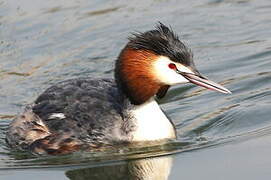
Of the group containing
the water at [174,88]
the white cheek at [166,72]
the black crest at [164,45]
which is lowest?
the water at [174,88]

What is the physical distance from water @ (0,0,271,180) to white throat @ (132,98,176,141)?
169mm

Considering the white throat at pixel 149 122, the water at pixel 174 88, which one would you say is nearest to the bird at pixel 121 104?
the white throat at pixel 149 122

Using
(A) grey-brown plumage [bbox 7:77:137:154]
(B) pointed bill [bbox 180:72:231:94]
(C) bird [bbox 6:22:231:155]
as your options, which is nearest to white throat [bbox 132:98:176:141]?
(C) bird [bbox 6:22:231:155]

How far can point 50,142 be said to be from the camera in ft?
32.3

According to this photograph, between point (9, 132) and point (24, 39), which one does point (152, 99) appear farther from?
point (24, 39)

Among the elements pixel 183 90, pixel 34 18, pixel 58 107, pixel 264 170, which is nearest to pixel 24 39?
pixel 34 18

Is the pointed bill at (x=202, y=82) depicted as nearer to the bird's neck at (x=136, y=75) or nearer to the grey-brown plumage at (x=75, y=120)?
the bird's neck at (x=136, y=75)

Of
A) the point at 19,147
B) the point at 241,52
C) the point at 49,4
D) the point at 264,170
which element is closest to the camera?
the point at 264,170

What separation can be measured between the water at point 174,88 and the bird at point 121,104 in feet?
0.57

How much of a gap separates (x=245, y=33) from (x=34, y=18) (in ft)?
12.1

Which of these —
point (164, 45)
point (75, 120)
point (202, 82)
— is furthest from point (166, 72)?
point (75, 120)

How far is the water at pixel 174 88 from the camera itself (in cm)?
956

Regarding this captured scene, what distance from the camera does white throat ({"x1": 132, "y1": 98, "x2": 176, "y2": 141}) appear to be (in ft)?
32.2

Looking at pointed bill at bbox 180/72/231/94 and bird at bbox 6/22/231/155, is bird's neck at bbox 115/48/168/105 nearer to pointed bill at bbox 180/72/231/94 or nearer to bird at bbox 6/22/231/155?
bird at bbox 6/22/231/155
